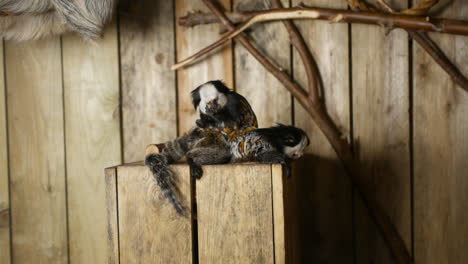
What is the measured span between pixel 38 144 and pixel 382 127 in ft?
3.88

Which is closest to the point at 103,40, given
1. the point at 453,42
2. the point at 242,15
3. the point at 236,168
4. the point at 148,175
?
the point at 242,15

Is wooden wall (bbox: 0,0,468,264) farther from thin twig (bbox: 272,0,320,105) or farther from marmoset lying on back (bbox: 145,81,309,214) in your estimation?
marmoset lying on back (bbox: 145,81,309,214)

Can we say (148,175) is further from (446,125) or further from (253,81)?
(446,125)

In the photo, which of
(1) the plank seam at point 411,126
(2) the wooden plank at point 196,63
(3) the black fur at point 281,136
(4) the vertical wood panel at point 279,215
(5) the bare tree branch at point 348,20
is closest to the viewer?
(4) the vertical wood panel at point 279,215

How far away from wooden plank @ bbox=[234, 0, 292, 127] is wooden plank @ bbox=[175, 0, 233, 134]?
0.07 metres

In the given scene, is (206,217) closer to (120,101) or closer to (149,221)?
(149,221)

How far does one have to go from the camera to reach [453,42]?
3.85 ft

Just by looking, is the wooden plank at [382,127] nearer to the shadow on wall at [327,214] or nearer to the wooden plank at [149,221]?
the shadow on wall at [327,214]

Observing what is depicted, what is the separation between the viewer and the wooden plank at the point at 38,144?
1.38 meters

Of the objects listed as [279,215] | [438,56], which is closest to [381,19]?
[438,56]

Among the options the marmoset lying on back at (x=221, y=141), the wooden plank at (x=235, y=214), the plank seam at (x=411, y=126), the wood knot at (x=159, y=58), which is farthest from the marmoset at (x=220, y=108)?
the plank seam at (x=411, y=126)

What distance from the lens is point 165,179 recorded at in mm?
846

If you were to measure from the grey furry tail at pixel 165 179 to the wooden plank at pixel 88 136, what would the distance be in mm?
548

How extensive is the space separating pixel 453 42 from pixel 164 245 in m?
1.02
